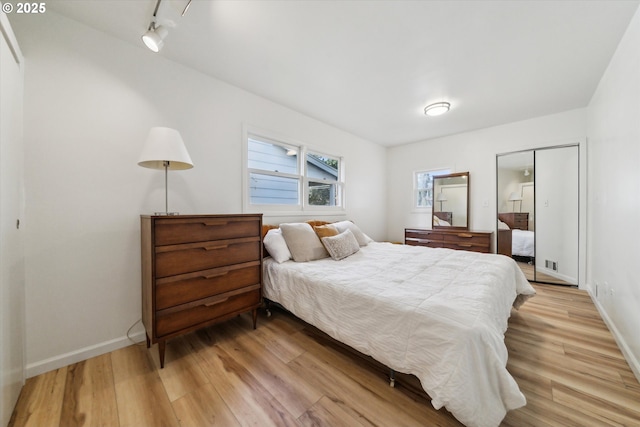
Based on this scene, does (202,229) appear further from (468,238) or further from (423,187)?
(423,187)

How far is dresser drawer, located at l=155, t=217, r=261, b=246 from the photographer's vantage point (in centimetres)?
156

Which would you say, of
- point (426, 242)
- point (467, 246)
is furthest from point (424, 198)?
point (467, 246)

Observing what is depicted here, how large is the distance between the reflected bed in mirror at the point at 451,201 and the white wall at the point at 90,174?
12.9 feet

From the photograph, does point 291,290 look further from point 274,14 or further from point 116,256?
point 274,14

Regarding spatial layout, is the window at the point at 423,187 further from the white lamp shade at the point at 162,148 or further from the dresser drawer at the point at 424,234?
the white lamp shade at the point at 162,148

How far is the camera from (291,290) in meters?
1.99

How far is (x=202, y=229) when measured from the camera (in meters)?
1.74

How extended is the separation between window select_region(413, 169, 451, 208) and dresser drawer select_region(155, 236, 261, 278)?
11.9ft

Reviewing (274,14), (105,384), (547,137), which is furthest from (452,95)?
(105,384)

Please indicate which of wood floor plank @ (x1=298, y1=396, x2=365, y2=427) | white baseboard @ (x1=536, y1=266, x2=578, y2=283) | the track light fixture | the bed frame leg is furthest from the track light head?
white baseboard @ (x1=536, y1=266, x2=578, y2=283)

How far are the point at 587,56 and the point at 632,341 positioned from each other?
2.33 metres

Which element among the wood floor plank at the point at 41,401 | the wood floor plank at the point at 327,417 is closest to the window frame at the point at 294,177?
the wood floor plank at the point at 41,401

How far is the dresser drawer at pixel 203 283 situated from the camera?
1.56m

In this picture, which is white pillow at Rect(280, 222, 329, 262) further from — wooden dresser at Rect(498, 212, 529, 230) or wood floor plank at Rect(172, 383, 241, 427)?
wooden dresser at Rect(498, 212, 529, 230)
